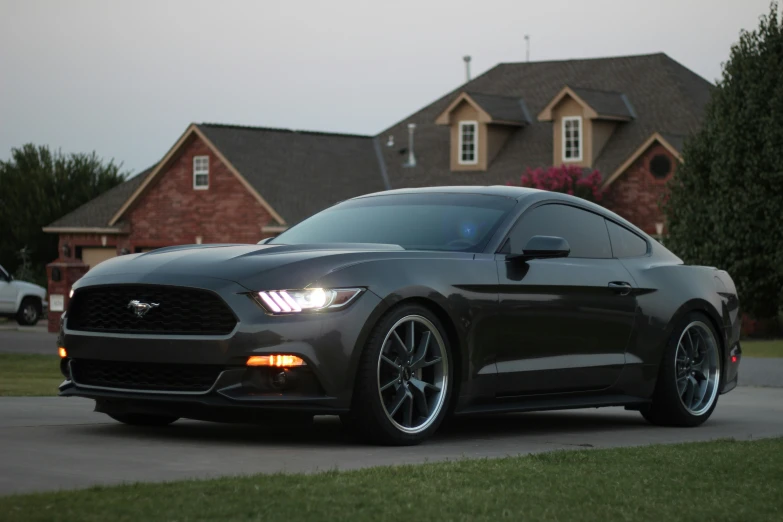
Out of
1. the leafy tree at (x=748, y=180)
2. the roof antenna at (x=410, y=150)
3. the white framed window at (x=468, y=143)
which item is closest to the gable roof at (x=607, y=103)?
the white framed window at (x=468, y=143)

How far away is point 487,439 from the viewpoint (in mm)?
8938

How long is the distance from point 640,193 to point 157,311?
33.3 meters

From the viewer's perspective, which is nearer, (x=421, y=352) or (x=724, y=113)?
(x=421, y=352)

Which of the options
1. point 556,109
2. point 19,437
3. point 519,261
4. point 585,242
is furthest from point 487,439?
point 556,109

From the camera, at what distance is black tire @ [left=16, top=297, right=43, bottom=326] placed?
1581 inches

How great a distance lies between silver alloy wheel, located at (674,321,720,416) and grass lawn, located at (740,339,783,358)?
44.0 ft

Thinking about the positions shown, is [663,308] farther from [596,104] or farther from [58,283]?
[596,104]

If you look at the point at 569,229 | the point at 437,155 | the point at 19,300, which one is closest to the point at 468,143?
the point at 437,155

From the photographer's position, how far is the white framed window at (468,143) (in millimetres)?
45469

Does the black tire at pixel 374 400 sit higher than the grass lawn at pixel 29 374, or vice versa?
the black tire at pixel 374 400

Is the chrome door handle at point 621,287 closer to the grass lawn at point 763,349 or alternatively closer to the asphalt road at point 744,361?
the asphalt road at point 744,361

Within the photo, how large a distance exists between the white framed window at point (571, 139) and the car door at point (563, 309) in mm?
32906

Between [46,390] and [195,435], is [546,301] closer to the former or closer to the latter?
[195,435]

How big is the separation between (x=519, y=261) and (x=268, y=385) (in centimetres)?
202
